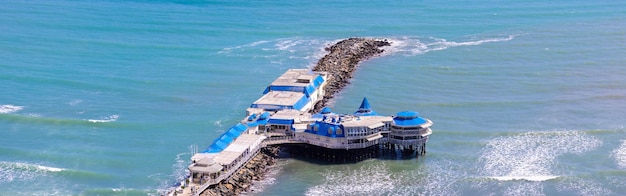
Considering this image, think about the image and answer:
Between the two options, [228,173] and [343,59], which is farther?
[343,59]

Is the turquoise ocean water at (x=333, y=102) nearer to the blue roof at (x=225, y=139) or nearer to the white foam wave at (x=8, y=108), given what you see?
the white foam wave at (x=8, y=108)

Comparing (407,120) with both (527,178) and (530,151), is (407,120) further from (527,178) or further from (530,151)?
(527,178)

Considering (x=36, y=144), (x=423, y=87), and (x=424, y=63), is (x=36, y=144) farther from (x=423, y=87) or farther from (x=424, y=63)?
(x=424, y=63)

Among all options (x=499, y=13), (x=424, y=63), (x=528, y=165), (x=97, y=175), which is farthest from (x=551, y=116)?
(x=499, y=13)

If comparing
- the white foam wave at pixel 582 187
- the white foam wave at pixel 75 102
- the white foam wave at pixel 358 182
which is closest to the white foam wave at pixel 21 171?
the white foam wave at pixel 75 102

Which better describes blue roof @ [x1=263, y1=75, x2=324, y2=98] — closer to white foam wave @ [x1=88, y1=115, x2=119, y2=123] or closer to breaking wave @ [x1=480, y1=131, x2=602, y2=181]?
white foam wave @ [x1=88, y1=115, x2=119, y2=123]

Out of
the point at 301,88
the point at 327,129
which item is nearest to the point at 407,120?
the point at 327,129

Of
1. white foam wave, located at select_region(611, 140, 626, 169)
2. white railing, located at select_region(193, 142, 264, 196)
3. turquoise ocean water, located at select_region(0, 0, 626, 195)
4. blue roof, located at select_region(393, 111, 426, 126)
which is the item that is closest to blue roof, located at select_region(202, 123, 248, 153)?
white railing, located at select_region(193, 142, 264, 196)

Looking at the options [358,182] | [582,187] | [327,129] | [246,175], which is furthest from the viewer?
[327,129]
